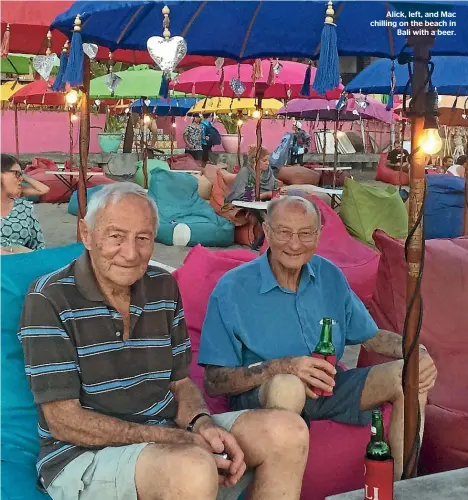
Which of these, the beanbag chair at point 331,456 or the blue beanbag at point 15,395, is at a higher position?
the blue beanbag at point 15,395

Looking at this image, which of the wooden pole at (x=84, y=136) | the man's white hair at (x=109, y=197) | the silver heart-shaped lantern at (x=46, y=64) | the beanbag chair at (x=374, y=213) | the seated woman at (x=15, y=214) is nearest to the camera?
the man's white hair at (x=109, y=197)

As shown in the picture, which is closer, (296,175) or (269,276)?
(269,276)

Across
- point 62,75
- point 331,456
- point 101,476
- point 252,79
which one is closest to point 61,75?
point 62,75

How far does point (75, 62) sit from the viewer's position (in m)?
2.80

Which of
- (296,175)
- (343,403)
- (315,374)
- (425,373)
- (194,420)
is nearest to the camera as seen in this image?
(194,420)

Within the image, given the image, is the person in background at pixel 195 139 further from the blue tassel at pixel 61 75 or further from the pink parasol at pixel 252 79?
the blue tassel at pixel 61 75

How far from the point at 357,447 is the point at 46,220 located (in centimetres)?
932

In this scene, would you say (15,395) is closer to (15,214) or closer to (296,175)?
(15,214)

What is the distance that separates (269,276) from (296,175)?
1237cm

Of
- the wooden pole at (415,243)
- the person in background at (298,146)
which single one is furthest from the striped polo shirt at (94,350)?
the person in background at (298,146)

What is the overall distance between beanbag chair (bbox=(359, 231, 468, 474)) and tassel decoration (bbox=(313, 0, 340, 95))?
129cm

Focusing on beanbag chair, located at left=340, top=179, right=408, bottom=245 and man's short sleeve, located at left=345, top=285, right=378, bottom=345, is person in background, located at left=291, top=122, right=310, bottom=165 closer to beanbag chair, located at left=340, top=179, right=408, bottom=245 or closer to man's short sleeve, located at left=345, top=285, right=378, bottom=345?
beanbag chair, located at left=340, top=179, right=408, bottom=245

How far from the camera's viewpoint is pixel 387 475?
2051 mm

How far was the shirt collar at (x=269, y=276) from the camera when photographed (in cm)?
275
